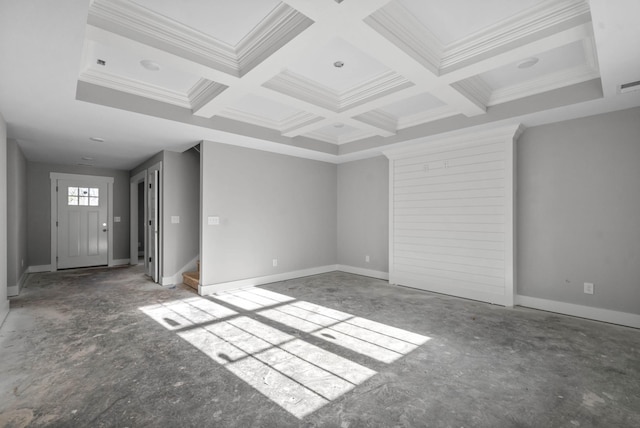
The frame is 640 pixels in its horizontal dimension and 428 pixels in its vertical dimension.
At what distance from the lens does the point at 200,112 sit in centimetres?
384

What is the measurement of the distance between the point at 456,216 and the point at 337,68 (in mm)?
2972

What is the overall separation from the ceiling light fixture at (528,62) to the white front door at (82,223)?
852 cm

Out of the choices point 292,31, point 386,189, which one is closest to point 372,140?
point 386,189

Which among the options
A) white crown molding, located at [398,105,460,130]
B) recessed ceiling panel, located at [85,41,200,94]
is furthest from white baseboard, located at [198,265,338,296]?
white crown molding, located at [398,105,460,130]

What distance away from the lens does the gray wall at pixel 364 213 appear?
5.94 meters

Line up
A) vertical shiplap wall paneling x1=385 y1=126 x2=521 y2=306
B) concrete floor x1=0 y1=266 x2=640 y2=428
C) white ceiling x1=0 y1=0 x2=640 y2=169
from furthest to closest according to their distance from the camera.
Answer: vertical shiplap wall paneling x1=385 y1=126 x2=521 y2=306
white ceiling x1=0 y1=0 x2=640 y2=169
concrete floor x1=0 y1=266 x2=640 y2=428

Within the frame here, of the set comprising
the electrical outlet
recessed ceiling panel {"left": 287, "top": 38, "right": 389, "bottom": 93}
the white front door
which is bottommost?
the electrical outlet

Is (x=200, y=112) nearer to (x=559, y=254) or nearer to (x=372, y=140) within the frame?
(x=372, y=140)

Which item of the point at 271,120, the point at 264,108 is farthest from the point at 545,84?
the point at 271,120

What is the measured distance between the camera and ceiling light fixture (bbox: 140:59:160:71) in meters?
2.94

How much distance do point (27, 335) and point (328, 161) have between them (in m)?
5.34

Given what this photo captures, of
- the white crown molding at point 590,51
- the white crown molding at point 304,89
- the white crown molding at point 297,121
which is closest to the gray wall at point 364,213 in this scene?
the white crown molding at point 297,121

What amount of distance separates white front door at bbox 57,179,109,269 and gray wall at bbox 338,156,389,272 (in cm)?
577

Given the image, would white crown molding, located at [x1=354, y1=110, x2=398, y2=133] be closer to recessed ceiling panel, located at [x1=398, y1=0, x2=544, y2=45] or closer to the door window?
recessed ceiling panel, located at [x1=398, y1=0, x2=544, y2=45]
